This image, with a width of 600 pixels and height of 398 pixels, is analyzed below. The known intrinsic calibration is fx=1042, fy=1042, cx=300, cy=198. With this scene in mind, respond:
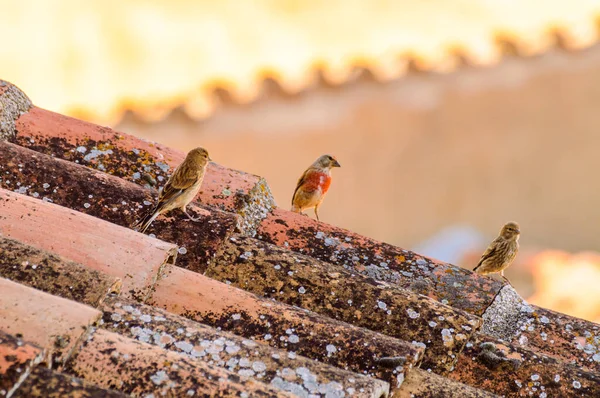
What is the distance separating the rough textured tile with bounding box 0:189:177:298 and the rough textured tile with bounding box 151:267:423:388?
3.1 inches

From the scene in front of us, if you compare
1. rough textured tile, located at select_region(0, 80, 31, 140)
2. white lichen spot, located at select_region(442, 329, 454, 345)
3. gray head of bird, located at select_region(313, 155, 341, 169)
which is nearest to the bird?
gray head of bird, located at select_region(313, 155, 341, 169)

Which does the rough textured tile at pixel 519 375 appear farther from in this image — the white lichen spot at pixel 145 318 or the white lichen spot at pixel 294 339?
the white lichen spot at pixel 145 318

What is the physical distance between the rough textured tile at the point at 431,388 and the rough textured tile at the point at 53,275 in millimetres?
966

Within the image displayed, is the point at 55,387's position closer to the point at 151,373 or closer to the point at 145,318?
the point at 151,373

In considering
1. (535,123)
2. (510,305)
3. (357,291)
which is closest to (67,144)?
(357,291)

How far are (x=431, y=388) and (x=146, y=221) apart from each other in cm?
144

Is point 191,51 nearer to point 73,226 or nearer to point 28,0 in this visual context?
point 28,0

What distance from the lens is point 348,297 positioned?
387 cm

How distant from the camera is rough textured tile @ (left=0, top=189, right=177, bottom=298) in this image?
Result: 3.50 metres

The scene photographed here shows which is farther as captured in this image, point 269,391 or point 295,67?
point 295,67

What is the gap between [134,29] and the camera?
1191 centimetres

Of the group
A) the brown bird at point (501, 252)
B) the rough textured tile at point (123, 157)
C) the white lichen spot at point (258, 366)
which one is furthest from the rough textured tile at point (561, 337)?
the brown bird at point (501, 252)

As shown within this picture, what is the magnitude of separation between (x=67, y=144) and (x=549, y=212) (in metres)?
7.21

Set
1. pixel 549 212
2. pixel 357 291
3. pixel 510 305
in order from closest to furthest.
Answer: pixel 357 291, pixel 510 305, pixel 549 212
